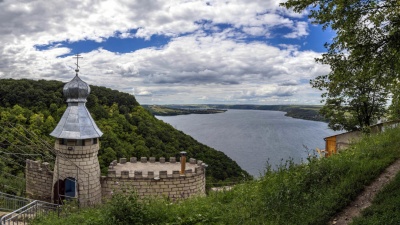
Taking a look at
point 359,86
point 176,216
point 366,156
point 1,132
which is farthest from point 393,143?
A: point 1,132

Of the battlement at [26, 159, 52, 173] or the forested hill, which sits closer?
the battlement at [26, 159, 52, 173]

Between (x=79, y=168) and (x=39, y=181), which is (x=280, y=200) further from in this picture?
(x=39, y=181)

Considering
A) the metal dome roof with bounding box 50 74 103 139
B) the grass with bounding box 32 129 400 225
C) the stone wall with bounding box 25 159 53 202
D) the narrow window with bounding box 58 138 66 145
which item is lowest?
the stone wall with bounding box 25 159 53 202

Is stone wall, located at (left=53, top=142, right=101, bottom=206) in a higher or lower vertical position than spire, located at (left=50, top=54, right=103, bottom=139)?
lower

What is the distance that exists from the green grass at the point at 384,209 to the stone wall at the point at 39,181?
14965 mm

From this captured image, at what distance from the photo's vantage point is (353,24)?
6.41 meters

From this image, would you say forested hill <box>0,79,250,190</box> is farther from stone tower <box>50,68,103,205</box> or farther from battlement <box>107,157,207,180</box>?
stone tower <box>50,68,103,205</box>

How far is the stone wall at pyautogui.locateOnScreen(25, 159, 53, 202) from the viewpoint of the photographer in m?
15.9

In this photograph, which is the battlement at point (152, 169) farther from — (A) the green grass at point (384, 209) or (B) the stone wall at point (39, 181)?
(A) the green grass at point (384, 209)

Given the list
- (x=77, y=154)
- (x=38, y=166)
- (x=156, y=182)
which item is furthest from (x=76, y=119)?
(x=156, y=182)

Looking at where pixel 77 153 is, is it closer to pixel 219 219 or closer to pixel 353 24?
pixel 219 219

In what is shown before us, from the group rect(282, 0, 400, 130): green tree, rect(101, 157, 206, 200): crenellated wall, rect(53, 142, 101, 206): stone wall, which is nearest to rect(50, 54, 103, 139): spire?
rect(53, 142, 101, 206): stone wall

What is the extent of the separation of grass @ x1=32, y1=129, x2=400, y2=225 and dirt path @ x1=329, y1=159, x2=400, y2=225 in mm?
108

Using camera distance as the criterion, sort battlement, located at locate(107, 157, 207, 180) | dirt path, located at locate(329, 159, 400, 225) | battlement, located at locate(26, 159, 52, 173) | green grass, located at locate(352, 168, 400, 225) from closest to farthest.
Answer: green grass, located at locate(352, 168, 400, 225), dirt path, located at locate(329, 159, 400, 225), battlement, located at locate(107, 157, 207, 180), battlement, located at locate(26, 159, 52, 173)
